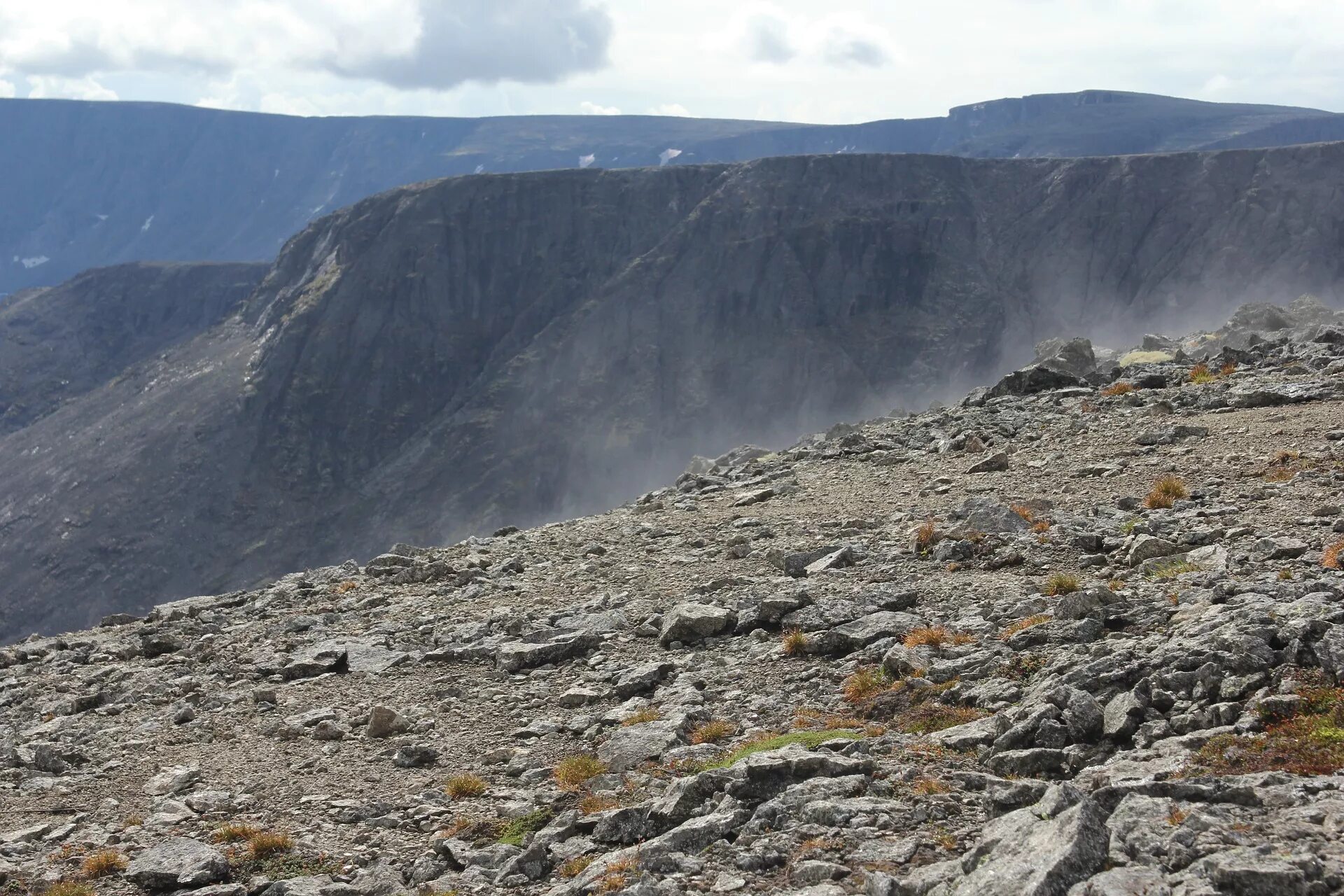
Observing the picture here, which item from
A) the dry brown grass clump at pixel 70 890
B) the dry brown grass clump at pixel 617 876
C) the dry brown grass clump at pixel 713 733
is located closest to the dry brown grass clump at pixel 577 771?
the dry brown grass clump at pixel 713 733

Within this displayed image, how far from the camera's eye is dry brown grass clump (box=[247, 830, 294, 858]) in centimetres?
965

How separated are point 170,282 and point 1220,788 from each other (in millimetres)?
197999

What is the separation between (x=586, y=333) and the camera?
130750mm

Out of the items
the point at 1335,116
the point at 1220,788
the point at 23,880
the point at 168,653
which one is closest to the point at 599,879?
the point at 1220,788

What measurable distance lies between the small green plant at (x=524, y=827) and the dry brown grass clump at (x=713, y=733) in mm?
1689

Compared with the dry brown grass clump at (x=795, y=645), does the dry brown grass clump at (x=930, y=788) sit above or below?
above

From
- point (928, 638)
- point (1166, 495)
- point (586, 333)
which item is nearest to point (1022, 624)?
point (928, 638)

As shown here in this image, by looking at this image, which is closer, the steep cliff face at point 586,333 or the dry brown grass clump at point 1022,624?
the dry brown grass clump at point 1022,624

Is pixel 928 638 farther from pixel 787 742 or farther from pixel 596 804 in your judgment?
pixel 596 804

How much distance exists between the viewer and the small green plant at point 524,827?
9.37 m

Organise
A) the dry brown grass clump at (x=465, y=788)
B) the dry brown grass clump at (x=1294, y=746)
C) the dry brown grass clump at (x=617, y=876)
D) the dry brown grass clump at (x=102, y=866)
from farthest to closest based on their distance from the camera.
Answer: the dry brown grass clump at (x=465, y=788) < the dry brown grass clump at (x=102, y=866) < the dry brown grass clump at (x=617, y=876) < the dry brown grass clump at (x=1294, y=746)

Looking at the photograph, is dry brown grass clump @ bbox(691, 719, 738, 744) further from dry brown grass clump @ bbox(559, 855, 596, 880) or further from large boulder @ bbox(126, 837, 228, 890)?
large boulder @ bbox(126, 837, 228, 890)

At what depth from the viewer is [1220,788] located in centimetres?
686

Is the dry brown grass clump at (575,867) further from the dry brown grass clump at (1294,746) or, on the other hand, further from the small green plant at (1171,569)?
the small green plant at (1171,569)
